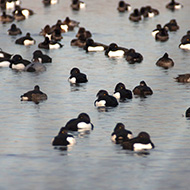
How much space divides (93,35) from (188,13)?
76.0 feet

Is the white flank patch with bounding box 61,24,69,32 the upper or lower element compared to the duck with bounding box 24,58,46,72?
upper

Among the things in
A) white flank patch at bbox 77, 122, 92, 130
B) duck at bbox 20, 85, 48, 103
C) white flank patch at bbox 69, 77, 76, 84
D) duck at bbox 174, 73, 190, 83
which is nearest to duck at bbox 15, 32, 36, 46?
white flank patch at bbox 69, 77, 76, 84

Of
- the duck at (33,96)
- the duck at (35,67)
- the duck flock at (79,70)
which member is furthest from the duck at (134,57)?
the duck at (33,96)

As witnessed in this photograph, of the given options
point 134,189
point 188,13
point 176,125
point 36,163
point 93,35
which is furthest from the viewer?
point 188,13

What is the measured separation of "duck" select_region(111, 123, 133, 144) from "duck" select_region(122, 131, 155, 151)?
548 millimetres

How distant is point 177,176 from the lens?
76.1 ft

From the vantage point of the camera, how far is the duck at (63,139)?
Result: 87.1ft

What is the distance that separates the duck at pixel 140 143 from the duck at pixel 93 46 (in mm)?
28915

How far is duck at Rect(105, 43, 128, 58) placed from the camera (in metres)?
51.8

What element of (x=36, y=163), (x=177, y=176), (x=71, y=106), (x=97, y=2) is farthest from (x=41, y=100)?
(x=97, y=2)

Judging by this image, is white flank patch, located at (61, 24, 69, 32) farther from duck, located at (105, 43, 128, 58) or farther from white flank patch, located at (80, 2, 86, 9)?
white flank patch, located at (80, 2, 86, 9)

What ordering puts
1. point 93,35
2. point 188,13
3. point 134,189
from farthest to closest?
point 188,13
point 93,35
point 134,189

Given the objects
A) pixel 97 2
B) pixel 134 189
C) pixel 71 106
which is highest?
pixel 97 2

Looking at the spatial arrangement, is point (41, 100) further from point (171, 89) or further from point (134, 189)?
point (134, 189)
